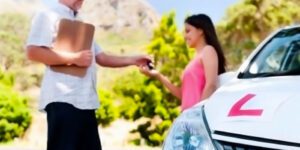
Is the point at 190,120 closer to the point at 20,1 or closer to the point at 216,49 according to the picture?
the point at 216,49

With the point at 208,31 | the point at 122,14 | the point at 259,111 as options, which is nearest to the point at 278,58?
the point at 208,31

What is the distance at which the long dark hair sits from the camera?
16.1 ft

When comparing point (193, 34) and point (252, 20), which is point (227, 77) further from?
point (252, 20)

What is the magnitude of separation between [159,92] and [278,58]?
20156mm

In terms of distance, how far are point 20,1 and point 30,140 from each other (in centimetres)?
1913

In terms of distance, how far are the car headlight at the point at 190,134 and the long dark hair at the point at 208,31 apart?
1712 mm

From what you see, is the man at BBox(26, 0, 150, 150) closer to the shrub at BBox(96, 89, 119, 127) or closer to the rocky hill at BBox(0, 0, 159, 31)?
the shrub at BBox(96, 89, 119, 127)

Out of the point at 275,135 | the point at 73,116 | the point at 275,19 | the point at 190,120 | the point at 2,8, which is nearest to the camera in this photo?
the point at 275,135

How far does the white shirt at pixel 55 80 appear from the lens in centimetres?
397

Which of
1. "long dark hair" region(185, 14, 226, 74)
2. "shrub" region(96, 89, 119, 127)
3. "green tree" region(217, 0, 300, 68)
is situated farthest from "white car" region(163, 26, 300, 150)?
"green tree" region(217, 0, 300, 68)

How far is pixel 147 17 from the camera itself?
4859 cm

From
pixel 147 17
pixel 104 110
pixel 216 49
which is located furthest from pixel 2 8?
pixel 216 49

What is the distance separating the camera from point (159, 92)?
24.2 m

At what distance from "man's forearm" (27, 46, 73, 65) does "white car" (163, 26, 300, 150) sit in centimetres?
99
